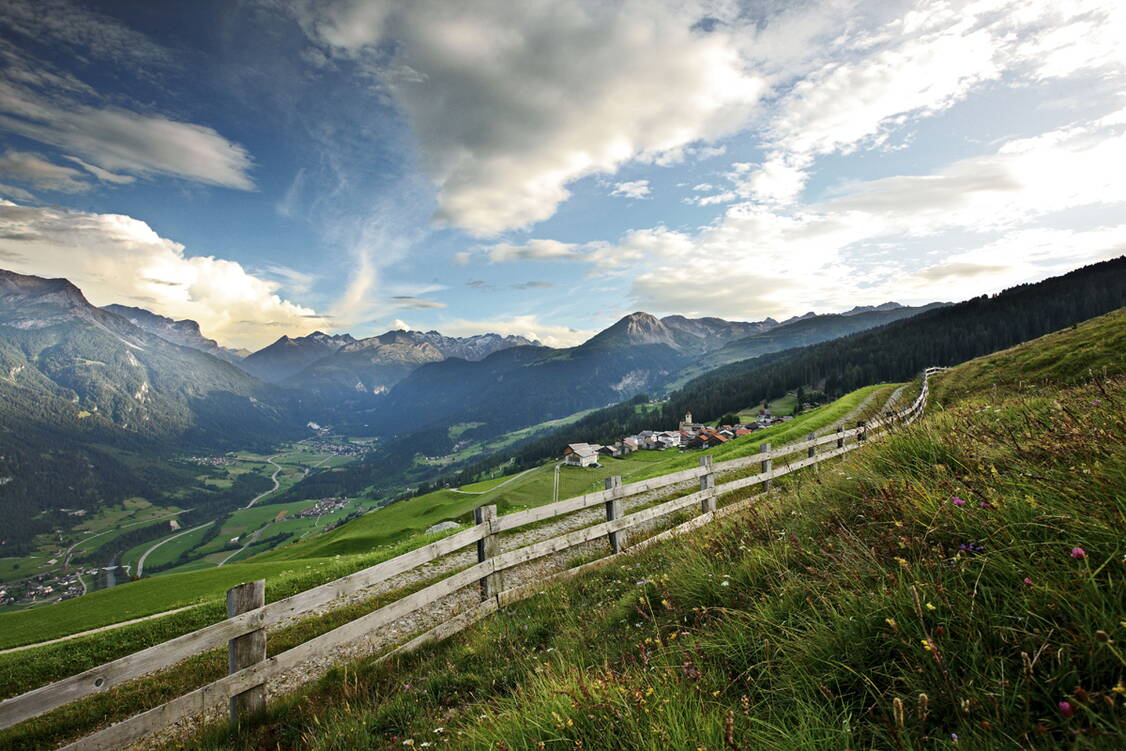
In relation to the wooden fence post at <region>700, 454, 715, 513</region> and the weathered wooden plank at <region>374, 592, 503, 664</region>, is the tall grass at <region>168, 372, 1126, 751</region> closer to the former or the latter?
the weathered wooden plank at <region>374, 592, 503, 664</region>

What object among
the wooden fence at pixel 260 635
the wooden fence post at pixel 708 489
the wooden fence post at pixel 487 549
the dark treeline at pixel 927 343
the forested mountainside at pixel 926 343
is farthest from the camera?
the forested mountainside at pixel 926 343

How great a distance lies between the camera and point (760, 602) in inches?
153

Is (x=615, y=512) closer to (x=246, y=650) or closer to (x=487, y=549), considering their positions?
(x=487, y=549)

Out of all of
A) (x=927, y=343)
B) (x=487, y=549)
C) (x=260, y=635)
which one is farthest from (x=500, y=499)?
(x=927, y=343)

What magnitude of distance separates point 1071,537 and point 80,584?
732 ft

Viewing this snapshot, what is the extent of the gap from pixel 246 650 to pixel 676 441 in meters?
119

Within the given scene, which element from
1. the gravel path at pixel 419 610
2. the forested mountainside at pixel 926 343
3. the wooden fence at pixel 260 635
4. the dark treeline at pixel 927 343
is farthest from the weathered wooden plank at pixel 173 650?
the dark treeline at pixel 927 343

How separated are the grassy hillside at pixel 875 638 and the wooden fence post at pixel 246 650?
282 mm

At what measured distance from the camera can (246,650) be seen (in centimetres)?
590

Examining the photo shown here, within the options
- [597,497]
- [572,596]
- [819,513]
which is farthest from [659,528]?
[819,513]

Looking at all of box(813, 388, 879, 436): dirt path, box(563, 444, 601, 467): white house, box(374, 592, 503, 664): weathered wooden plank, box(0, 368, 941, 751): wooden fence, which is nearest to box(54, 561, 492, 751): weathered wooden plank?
box(0, 368, 941, 751): wooden fence

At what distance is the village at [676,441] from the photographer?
101 m

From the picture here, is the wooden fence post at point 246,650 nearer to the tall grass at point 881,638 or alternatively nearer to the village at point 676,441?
the tall grass at point 881,638

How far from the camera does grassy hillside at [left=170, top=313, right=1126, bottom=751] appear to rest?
2070 mm
